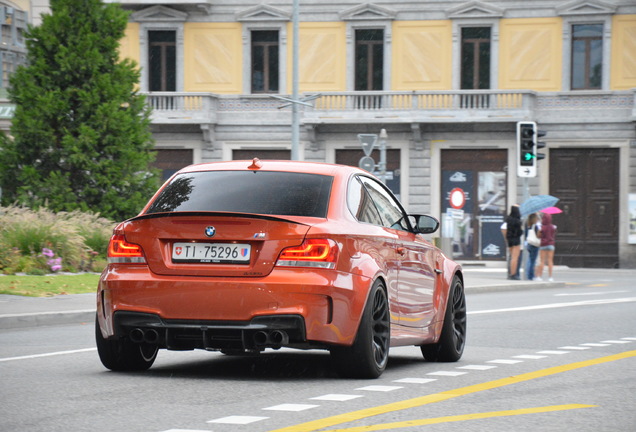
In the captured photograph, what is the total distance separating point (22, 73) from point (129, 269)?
18.9 meters

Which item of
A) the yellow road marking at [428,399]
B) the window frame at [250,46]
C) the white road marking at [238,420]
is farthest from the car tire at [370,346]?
the window frame at [250,46]

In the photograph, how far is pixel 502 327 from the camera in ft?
50.0

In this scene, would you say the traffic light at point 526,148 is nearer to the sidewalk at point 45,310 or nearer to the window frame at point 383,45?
the window frame at point 383,45

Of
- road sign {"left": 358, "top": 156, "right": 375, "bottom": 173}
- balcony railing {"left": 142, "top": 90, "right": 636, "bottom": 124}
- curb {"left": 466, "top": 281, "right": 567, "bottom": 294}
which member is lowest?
curb {"left": 466, "top": 281, "right": 567, "bottom": 294}

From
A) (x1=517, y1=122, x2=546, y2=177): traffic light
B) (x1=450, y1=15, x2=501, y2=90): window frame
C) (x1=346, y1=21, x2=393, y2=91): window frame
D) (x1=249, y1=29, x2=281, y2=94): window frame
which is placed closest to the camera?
(x1=517, y1=122, x2=546, y2=177): traffic light

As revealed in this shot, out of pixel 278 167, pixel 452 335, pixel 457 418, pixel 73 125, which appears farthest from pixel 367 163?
pixel 457 418

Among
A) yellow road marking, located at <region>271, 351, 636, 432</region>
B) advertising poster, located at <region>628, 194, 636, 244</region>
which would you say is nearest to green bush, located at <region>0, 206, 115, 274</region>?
yellow road marking, located at <region>271, 351, 636, 432</region>

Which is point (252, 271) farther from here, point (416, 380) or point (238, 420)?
point (238, 420)

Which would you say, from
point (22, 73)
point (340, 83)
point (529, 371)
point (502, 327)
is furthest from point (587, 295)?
point (340, 83)

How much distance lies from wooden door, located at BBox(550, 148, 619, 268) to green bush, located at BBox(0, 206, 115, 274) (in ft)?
65.0

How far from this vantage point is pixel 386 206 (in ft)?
34.0

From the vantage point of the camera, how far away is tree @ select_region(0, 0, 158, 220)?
26547mm

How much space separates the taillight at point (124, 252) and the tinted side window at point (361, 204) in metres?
1.54

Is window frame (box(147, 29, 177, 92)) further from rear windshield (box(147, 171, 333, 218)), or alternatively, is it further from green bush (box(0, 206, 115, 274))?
rear windshield (box(147, 171, 333, 218))
